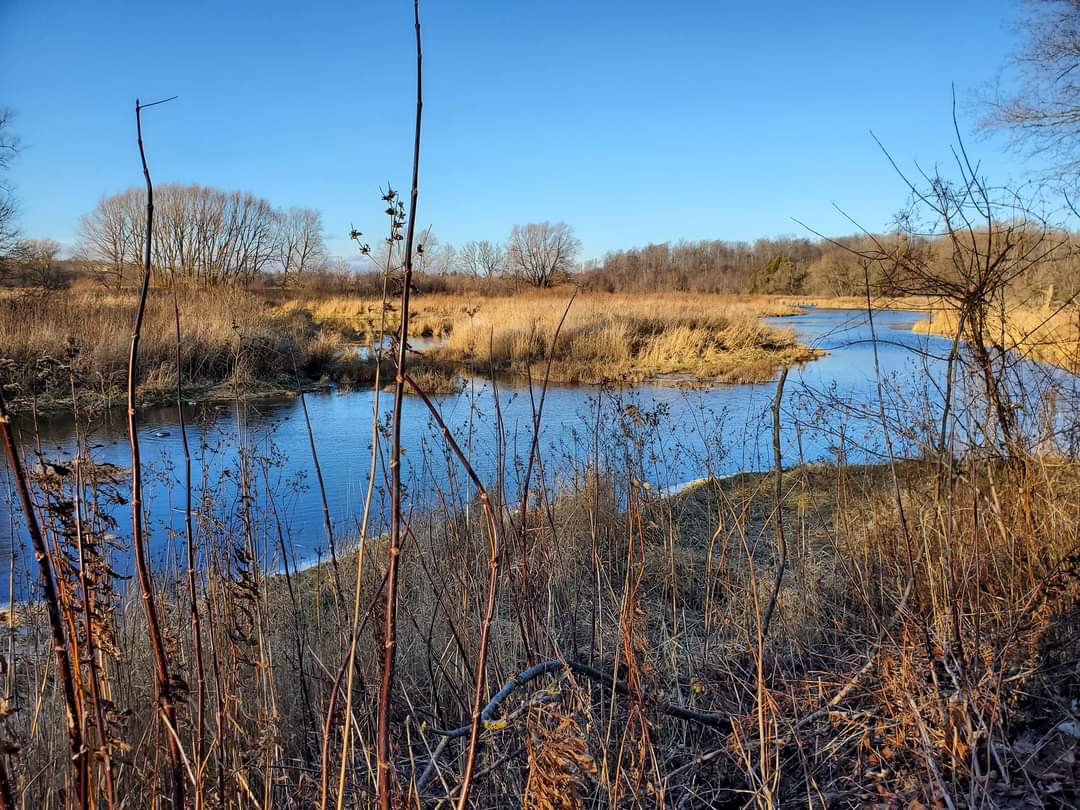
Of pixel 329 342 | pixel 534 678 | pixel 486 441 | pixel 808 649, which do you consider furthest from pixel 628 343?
pixel 534 678

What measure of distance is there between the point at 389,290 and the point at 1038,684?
2.28m

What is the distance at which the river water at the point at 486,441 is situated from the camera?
331 cm

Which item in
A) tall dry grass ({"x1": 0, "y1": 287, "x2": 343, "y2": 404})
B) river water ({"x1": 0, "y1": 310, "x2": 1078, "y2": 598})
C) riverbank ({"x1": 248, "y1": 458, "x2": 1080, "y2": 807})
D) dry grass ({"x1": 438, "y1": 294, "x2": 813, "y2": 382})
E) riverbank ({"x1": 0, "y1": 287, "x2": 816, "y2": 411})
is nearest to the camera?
riverbank ({"x1": 248, "y1": 458, "x2": 1080, "y2": 807})

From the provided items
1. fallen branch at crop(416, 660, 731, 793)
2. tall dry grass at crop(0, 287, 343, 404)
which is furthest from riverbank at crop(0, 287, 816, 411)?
fallen branch at crop(416, 660, 731, 793)

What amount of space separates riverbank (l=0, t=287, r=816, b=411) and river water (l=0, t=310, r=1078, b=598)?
108cm

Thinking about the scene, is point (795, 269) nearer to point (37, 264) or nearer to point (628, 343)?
point (628, 343)

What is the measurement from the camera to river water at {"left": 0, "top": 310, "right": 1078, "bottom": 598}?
10.9 ft

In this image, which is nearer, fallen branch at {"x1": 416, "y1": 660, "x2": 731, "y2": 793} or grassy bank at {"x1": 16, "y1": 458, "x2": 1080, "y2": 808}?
fallen branch at {"x1": 416, "y1": 660, "x2": 731, "y2": 793}

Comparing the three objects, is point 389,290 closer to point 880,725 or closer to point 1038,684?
point 880,725

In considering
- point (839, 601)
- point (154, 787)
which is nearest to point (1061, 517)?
point (839, 601)

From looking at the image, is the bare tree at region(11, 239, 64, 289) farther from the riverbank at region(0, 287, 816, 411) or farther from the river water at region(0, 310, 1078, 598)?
the river water at region(0, 310, 1078, 598)

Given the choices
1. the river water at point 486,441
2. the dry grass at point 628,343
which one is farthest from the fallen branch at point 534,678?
the dry grass at point 628,343

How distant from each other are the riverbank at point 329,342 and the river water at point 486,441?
108 cm

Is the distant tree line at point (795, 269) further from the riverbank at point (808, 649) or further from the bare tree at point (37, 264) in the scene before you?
the bare tree at point (37, 264)
